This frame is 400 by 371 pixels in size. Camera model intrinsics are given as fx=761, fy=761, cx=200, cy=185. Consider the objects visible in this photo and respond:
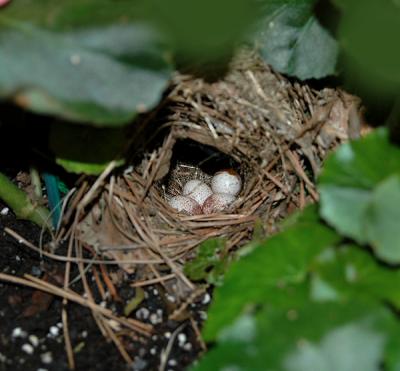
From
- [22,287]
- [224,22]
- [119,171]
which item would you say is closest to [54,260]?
[22,287]

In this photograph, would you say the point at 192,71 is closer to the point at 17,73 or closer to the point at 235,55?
the point at 235,55

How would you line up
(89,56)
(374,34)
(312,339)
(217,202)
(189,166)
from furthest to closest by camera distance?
(189,166), (217,202), (374,34), (89,56), (312,339)

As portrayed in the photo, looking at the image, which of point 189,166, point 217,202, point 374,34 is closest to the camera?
point 374,34

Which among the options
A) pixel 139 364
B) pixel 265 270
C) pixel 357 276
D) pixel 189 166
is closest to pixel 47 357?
pixel 139 364

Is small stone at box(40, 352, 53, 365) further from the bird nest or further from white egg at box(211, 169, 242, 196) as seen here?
white egg at box(211, 169, 242, 196)

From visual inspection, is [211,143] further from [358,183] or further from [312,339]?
[312,339]

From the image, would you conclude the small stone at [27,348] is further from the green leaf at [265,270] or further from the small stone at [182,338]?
the green leaf at [265,270]

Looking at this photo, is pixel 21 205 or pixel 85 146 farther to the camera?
pixel 21 205
